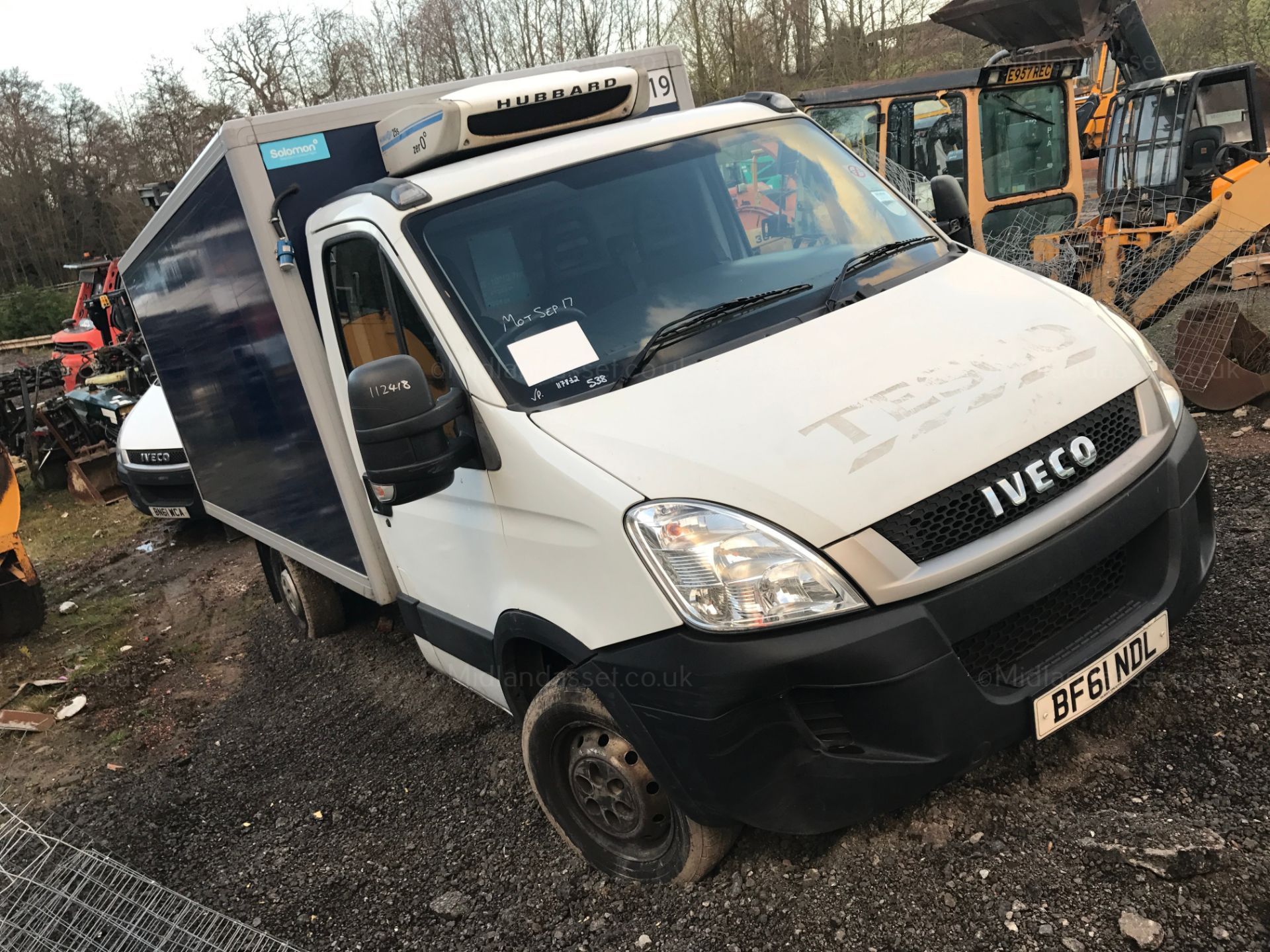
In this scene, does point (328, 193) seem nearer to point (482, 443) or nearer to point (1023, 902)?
point (482, 443)

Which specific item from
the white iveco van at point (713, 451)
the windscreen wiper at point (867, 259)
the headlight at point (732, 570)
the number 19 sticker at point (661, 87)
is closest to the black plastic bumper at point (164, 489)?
the white iveco van at point (713, 451)

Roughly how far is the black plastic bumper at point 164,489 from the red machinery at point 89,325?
628cm

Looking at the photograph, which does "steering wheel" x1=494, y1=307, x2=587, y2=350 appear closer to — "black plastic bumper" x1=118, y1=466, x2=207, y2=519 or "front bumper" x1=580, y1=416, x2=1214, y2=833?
"front bumper" x1=580, y1=416, x2=1214, y2=833

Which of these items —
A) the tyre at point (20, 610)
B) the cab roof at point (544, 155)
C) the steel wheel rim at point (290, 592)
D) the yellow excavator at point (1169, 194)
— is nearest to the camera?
the cab roof at point (544, 155)

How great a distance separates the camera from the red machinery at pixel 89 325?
14.4 metres

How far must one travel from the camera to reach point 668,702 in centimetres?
261

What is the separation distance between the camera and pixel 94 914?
3400mm

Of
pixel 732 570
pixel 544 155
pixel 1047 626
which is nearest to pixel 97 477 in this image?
pixel 544 155

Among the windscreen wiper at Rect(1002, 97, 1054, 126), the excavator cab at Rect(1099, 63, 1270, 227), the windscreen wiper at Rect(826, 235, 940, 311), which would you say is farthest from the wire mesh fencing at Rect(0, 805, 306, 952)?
the excavator cab at Rect(1099, 63, 1270, 227)

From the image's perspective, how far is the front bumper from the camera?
8.08 feet

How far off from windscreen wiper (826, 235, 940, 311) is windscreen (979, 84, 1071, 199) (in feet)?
17.2

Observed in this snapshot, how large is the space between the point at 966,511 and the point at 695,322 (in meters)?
1.04

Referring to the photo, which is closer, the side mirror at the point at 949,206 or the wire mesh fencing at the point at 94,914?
the wire mesh fencing at the point at 94,914

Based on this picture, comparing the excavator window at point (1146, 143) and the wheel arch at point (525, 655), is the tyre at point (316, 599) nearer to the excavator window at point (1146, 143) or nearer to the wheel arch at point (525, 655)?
the wheel arch at point (525, 655)
